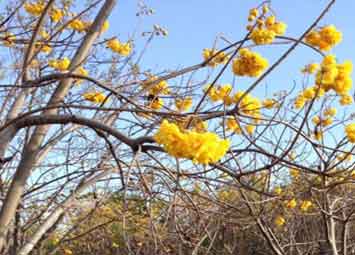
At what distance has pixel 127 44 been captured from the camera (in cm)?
379

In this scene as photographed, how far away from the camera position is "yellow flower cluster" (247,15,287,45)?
2277 mm

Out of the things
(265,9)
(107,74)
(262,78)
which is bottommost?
(262,78)

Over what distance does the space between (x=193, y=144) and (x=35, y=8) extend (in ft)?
7.94

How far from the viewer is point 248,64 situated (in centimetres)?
232

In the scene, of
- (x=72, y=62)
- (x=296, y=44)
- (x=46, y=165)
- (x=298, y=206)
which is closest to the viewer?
(x=296, y=44)

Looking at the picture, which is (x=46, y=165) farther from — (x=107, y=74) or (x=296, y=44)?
(x=296, y=44)

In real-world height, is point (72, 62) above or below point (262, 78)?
above

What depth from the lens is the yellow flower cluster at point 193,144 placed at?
59.1 inches

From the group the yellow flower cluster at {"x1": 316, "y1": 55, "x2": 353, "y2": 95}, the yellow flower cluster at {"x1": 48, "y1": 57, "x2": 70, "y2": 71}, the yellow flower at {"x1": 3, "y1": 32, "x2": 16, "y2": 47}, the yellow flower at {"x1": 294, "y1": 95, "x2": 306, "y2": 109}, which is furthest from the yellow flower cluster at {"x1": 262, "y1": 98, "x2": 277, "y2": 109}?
the yellow flower at {"x1": 3, "y1": 32, "x2": 16, "y2": 47}

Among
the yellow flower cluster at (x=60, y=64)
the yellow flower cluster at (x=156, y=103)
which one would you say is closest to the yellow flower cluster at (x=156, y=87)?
the yellow flower cluster at (x=156, y=103)

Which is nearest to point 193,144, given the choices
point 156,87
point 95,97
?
point 156,87

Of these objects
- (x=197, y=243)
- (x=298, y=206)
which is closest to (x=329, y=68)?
(x=197, y=243)

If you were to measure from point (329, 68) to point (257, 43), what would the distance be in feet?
1.10

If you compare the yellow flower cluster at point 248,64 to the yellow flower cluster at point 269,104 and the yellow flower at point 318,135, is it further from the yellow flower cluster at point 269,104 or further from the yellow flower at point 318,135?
the yellow flower at point 318,135
